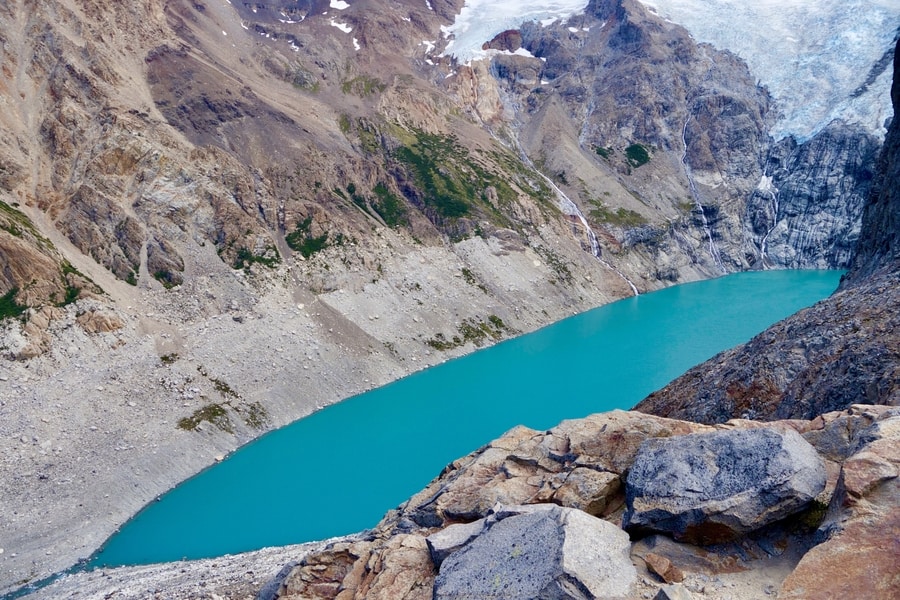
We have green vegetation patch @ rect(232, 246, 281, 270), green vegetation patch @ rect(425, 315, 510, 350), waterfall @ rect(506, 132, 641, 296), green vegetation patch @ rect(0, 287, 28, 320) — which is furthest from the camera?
waterfall @ rect(506, 132, 641, 296)

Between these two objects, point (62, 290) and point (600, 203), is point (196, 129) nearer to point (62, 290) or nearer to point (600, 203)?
point (62, 290)

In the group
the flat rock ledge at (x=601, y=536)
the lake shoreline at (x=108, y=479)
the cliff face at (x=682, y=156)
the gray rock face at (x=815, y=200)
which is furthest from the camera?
the cliff face at (x=682, y=156)

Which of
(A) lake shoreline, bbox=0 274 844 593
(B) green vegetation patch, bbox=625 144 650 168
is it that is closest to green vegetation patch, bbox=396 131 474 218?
(B) green vegetation patch, bbox=625 144 650 168

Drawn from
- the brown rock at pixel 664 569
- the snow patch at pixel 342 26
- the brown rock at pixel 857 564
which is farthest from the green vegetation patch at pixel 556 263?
the brown rock at pixel 857 564

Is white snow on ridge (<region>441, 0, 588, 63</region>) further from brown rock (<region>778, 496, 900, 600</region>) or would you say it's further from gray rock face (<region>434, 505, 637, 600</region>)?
brown rock (<region>778, 496, 900, 600</region>)

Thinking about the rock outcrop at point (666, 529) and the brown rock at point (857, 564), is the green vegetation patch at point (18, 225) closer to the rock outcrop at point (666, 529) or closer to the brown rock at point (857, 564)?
Result: the rock outcrop at point (666, 529)

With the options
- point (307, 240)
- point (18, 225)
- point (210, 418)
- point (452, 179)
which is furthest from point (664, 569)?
point (452, 179)

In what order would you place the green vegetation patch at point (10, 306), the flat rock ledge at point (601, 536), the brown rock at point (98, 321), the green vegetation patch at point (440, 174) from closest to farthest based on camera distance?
the flat rock ledge at point (601, 536) < the green vegetation patch at point (10, 306) < the brown rock at point (98, 321) < the green vegetation patch at point (440, 174)
